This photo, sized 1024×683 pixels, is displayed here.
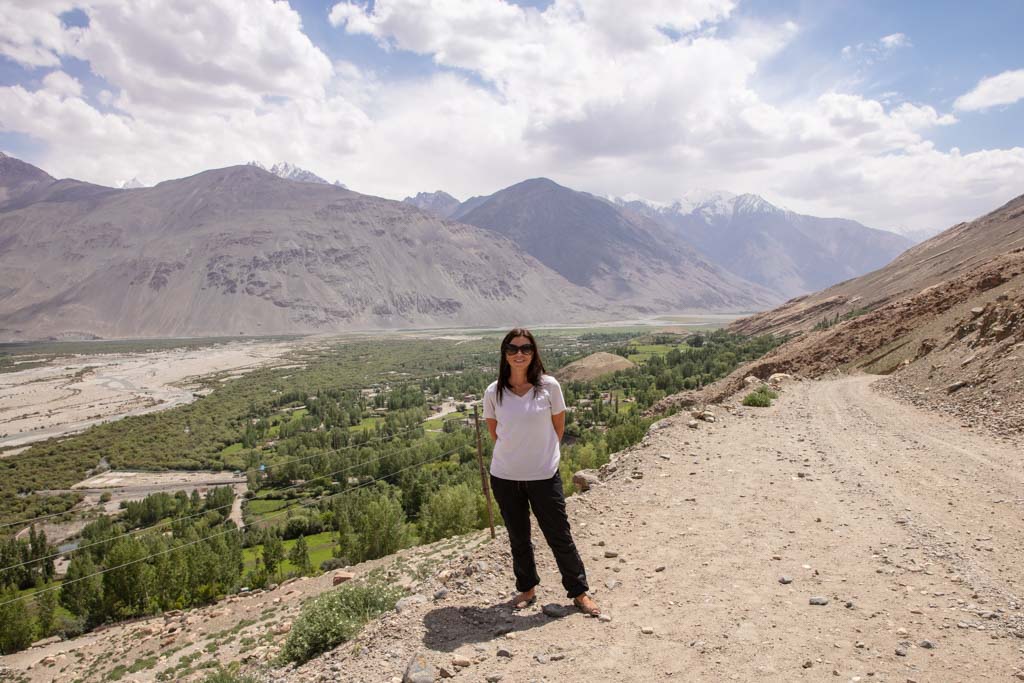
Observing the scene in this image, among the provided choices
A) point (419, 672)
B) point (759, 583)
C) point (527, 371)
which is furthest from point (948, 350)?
point (419, 672)

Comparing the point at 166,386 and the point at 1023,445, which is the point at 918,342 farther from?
the point at 166,386

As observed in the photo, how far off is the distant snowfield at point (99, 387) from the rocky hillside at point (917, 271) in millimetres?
118766

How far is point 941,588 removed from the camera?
575 centimetres

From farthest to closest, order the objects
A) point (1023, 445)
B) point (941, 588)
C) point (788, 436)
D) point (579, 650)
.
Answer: point (788, 436)
point (1023, 445)
point (941, 588)
point (579, 650)

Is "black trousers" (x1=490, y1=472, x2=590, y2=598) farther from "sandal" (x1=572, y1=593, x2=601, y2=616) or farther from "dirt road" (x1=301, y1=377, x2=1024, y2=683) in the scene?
"dirt road" (x1=301, y1=377, x2=1024, y2=683)

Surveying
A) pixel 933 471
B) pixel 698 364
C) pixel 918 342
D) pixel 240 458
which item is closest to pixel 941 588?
pixel 933 471

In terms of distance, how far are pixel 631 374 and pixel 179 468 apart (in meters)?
66.5

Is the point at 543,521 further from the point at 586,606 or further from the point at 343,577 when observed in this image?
the point at 343,577

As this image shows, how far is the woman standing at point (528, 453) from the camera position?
574 centimetres

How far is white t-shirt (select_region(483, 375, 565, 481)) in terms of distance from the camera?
573cm

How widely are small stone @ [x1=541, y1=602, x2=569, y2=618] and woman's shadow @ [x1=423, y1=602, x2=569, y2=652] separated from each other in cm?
4

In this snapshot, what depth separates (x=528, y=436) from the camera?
5.74 metres

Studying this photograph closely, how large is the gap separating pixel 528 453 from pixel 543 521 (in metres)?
0.78

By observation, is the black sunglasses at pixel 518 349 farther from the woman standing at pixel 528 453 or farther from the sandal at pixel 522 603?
the sandal at pixel 522 603
